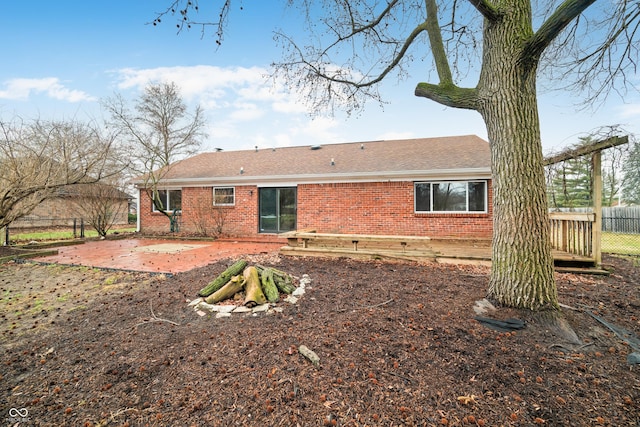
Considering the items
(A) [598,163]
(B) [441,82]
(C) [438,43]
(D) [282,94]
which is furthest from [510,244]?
(D) [282,94]

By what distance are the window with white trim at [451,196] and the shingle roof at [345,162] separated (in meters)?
0.57

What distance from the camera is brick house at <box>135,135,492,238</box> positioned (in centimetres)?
977

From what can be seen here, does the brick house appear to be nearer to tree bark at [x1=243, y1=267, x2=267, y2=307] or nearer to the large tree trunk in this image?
the large tree trunk

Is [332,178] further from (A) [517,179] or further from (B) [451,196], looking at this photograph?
(A) [517,179]

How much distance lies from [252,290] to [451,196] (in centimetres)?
836

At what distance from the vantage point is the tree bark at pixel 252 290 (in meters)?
3.79

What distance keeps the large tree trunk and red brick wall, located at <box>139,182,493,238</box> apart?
22.0 ft

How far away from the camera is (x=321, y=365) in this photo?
234 cm

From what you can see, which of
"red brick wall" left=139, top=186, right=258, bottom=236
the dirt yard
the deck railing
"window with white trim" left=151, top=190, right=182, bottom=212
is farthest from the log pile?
"window with white trim" left=151, top=190, right=182, bottom=212

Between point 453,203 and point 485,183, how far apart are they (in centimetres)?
120

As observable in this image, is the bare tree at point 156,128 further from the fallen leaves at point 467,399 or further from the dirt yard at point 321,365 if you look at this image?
the fallen leaves at point 467,399

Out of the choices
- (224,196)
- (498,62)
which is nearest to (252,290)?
(498,62)

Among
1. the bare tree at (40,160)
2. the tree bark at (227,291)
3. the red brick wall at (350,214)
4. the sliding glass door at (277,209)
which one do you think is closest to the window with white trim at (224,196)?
the red brick wall at (350,214)

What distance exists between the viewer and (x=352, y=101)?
609 cm
